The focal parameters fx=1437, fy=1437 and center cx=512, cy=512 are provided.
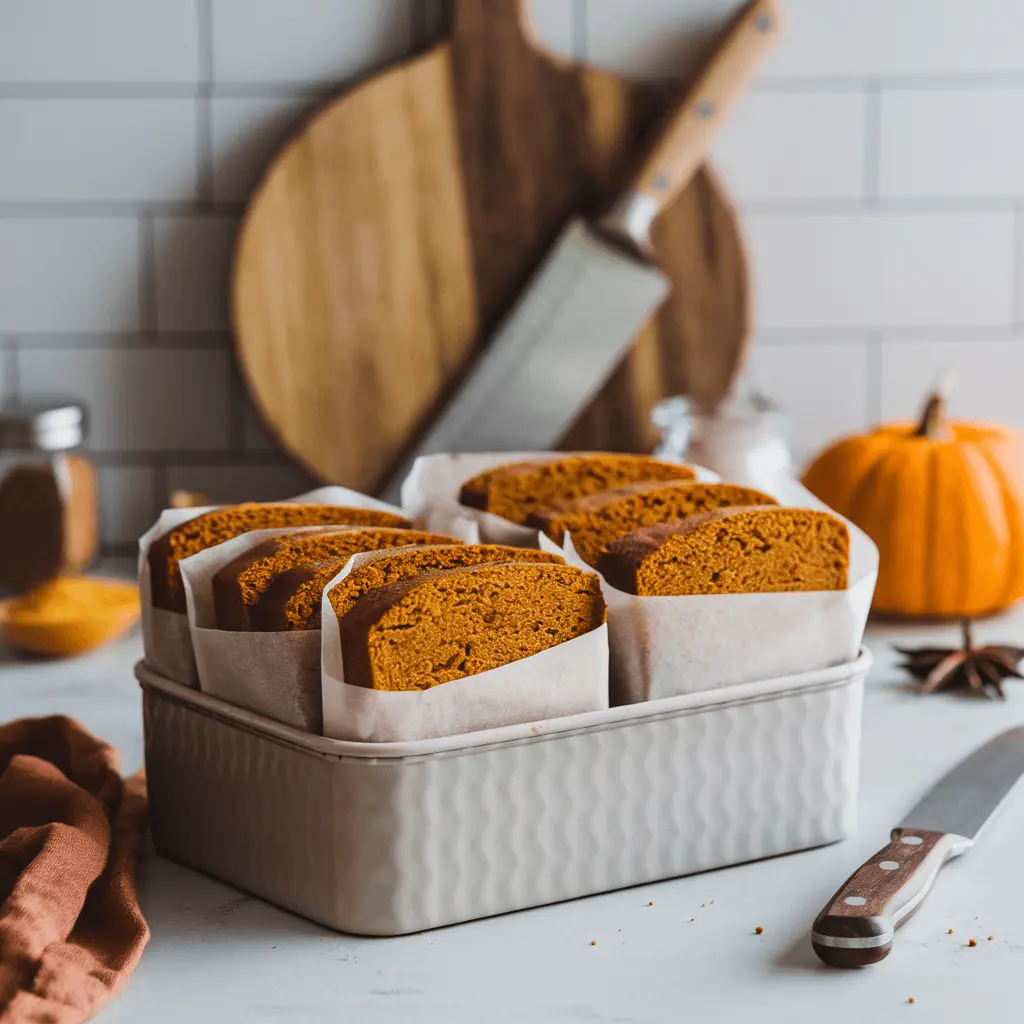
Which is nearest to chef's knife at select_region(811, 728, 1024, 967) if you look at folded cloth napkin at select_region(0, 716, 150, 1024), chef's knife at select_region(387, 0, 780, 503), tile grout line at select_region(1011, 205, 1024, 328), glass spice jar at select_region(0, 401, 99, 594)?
folded cloth napkin at select_region(0, 716, 150, 1024)

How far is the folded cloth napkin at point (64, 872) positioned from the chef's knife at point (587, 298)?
0.56 m

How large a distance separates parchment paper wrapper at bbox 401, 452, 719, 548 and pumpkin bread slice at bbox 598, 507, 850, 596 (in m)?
0.11

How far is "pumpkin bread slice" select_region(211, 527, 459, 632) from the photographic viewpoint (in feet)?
2.30

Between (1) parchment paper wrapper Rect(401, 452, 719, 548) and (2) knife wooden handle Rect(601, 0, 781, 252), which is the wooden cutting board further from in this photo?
(1) parchment paper wrapper Rect(401, 452, 719, 548)

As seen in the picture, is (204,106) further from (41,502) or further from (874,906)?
(874,906)

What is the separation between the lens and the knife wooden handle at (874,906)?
665 millimetres

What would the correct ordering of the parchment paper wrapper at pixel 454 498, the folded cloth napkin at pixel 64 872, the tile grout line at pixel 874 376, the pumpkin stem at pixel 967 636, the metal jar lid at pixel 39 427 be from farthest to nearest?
the tile grout line at pixel 874 376 → the metal jar lid at pixel 39 427 → the pumpkin stem at pixel 967 636 → the parchment paper wrapper at pixel 454 498 → the folded cloth napkin at pixel 64 872

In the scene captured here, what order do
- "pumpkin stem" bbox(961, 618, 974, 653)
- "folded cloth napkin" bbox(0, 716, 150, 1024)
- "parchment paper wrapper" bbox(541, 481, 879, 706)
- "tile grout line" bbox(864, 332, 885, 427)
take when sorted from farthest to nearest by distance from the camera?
"tile grout line" bbox(864, 332, 885, 427), "pumpkin stem" bbox(961, 618, 974, 653), "parchment paper wrapper" bbox(541, 481, 879, 706), "folded cloth napkin" bbox(0, 716, 150, 1024)

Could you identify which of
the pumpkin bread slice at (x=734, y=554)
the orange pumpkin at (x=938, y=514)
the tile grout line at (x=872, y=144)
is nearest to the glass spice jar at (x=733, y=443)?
the orange pumpkin at (x=938, y=514)

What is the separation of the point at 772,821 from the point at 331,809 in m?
0.25

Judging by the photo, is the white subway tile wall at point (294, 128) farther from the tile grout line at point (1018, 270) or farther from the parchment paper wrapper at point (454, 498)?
the parchment paper wrapper at point (454, 498)

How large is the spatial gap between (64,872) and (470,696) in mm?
221

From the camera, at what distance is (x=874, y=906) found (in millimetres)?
673

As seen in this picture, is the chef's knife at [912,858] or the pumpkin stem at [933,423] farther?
the pumpkin stem at [933,423]
